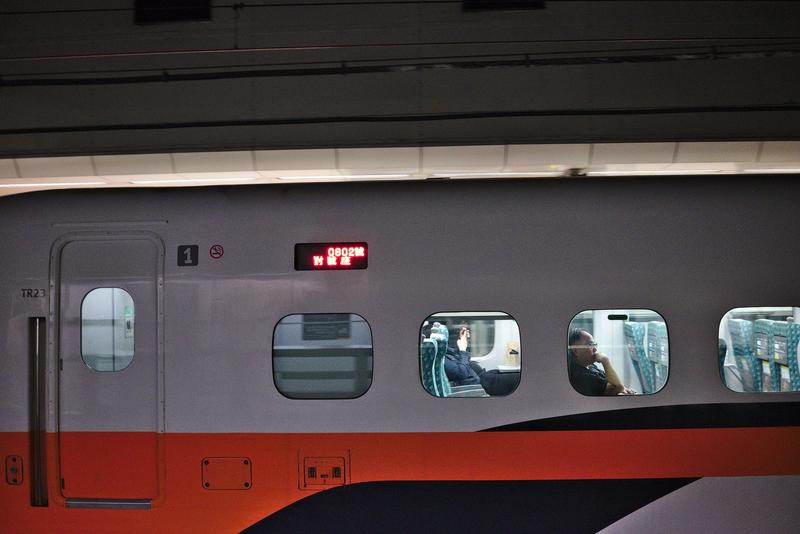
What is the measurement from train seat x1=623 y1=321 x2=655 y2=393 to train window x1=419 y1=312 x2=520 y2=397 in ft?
2.46

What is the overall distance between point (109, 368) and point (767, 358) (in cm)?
451

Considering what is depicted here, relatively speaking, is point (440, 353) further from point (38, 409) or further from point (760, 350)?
point (38, 409)

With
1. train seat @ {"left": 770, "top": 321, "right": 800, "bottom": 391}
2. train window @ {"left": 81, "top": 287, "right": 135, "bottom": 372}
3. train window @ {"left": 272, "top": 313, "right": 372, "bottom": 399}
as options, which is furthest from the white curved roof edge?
train seat @ {"left": 770, "top": 321, "right": 800, "bottom": 391}

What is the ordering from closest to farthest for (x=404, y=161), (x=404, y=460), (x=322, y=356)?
1. (x=404, y=460)
2. (x=322, y=356)
3. (x=404, y=161)

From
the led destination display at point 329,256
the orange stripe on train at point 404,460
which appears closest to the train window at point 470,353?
the orange stripe on train at point 404,460

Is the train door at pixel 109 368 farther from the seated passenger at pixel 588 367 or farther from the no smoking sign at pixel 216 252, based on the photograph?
the seated passenger at pixel 588 367

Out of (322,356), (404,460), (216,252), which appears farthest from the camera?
(216,252)

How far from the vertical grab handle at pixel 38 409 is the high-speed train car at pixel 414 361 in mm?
16

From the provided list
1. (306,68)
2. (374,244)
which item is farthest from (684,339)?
(306,68)

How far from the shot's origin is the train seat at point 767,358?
4336 millimetres

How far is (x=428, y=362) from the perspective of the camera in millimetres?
4387

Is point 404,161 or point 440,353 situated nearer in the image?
point 440,353

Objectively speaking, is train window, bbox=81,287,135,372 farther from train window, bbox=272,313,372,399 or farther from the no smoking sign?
train window, bbox=272,313,372,399

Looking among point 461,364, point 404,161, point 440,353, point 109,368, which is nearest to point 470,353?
point 461,364
